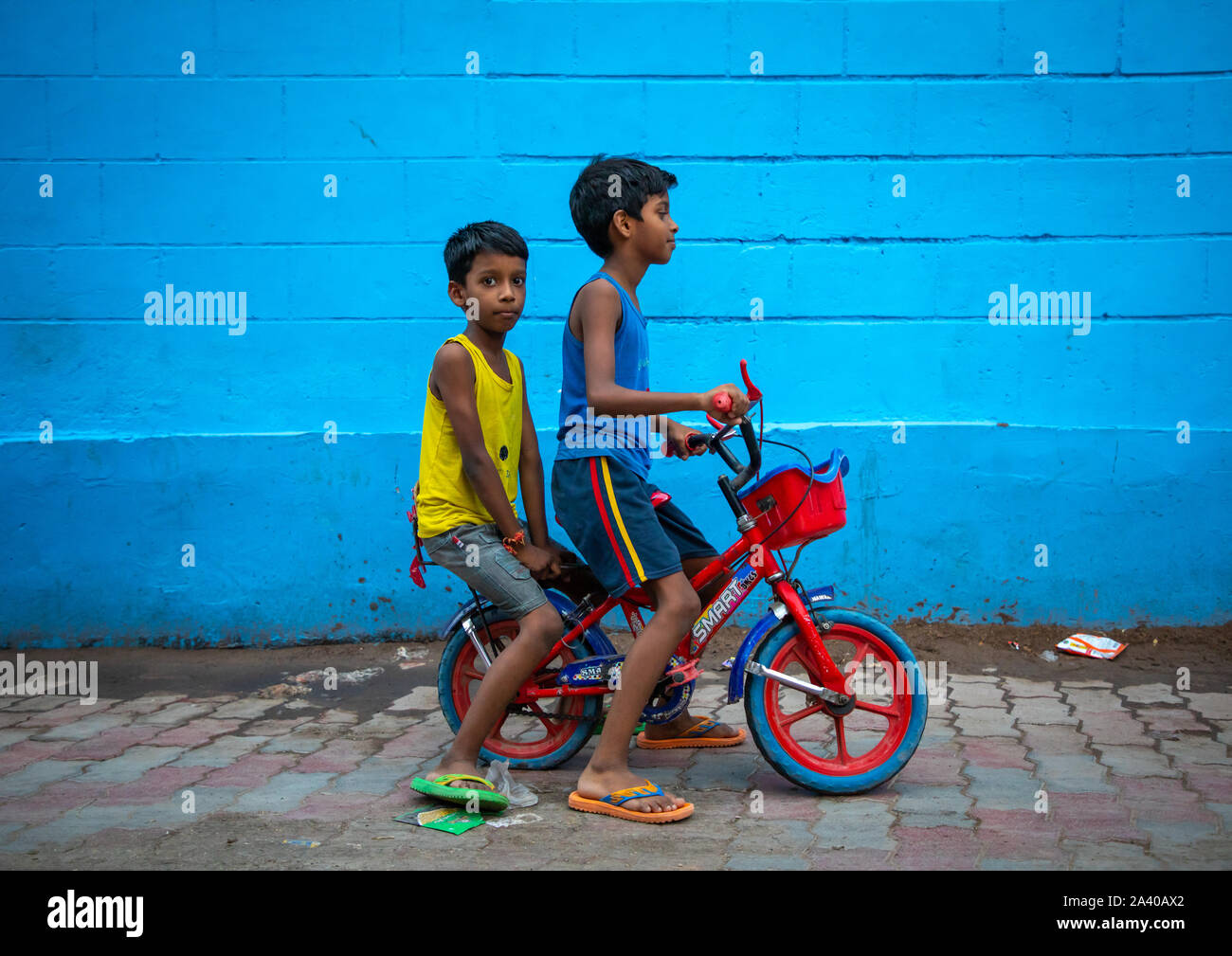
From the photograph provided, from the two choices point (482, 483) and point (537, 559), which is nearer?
point (482, 483)

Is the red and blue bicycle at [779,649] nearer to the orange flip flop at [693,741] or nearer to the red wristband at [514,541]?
the red wristband at [514,541]

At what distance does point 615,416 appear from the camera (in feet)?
10.6

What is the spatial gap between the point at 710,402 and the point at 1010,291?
2.77m

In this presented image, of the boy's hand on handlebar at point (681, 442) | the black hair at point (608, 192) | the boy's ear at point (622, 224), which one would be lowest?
the boy's hand on handlebar at point (681, 442)

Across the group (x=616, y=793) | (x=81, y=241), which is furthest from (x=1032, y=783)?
(x=81, y=241)

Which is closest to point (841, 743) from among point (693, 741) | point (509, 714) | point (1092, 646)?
point (693, 741)

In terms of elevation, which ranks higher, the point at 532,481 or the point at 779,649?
the point at 532,481

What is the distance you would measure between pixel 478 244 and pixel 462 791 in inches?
61.1

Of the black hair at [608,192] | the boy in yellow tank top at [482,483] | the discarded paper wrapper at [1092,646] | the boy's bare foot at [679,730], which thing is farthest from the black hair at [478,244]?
the discarded paper wrapper at [1092,646]

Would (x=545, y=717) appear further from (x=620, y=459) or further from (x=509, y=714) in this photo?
(x=620, y=459)

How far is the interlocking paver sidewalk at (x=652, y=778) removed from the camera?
291 cm

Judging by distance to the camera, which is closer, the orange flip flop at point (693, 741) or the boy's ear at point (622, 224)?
the boy's ear at point (622, 224)

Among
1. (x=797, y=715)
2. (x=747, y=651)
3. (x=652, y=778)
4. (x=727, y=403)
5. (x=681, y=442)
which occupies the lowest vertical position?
(x=652, y=778)

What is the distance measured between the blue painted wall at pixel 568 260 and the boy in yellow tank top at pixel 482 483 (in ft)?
6.02
